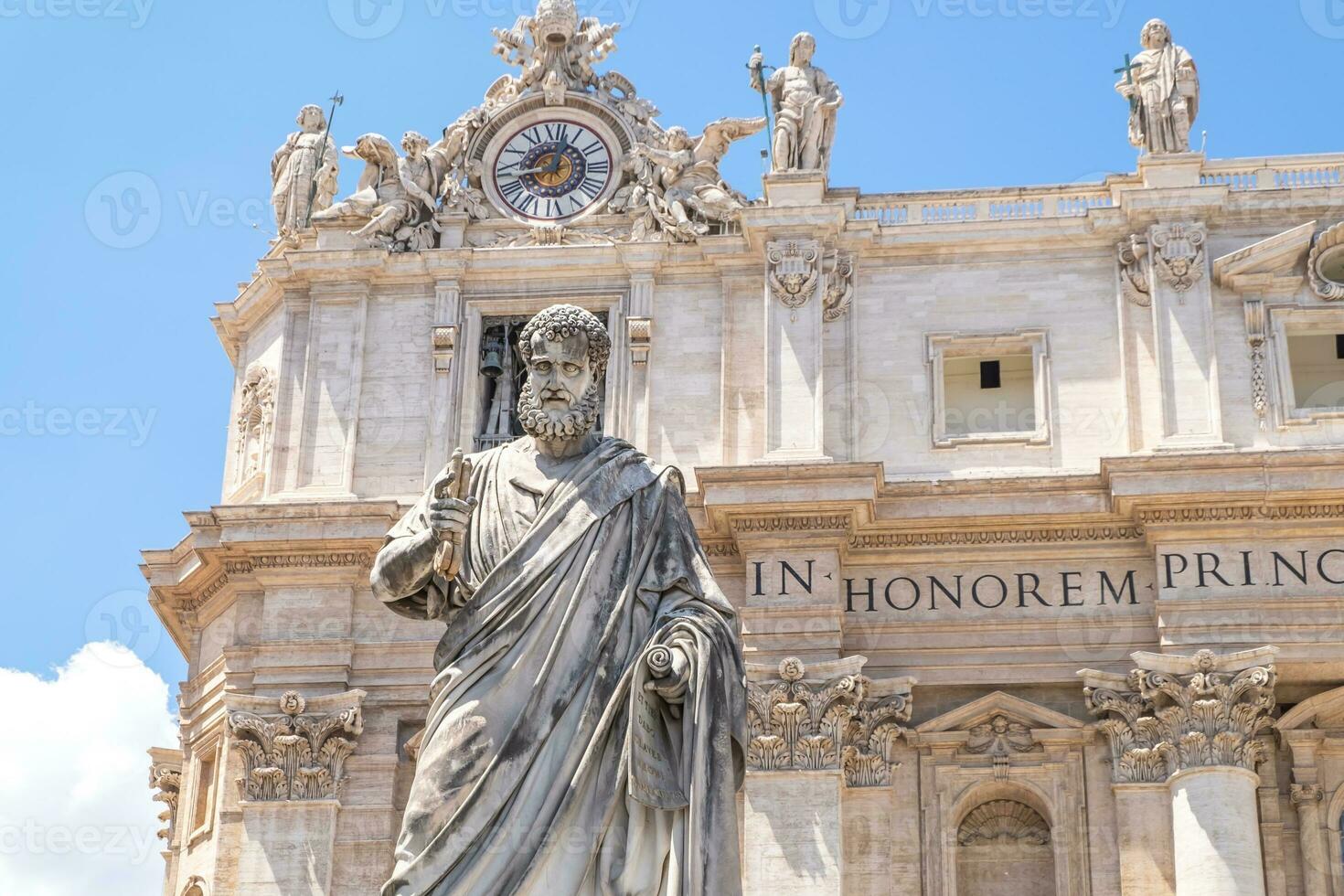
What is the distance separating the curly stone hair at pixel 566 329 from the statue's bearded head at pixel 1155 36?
19182 millimetres

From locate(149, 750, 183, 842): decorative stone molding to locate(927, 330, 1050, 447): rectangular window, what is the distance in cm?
951

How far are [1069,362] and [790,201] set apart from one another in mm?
3311

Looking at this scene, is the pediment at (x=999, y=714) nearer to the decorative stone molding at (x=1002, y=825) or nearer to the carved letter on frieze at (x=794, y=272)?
the decorative stone molding at (x=1002, y=825)

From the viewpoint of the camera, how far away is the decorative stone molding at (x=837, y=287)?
26.2 meters

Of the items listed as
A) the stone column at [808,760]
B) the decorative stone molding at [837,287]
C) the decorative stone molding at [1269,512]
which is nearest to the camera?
the stone column at [808,760]

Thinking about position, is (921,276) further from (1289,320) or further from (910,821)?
(910,821)

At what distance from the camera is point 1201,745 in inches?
918

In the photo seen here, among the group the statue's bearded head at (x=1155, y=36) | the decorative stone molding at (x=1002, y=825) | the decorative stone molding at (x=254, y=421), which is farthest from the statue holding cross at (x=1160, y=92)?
the decorative stone molding at (x=254, y=421)

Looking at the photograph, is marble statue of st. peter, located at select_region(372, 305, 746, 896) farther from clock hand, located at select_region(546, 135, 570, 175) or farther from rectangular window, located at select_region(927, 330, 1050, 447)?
clock hand, located at select_region(546, 135, 570, 175)

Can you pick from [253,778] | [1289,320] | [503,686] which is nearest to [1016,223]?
[1289,320]

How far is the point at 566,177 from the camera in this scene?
27375 millimetres

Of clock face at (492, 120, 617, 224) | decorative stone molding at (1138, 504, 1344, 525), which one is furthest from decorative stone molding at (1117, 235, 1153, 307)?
clock face at (492, 120, 617, 224)

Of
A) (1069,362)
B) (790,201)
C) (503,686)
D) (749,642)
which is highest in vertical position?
(790,201)

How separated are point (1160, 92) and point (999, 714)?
6840mm
